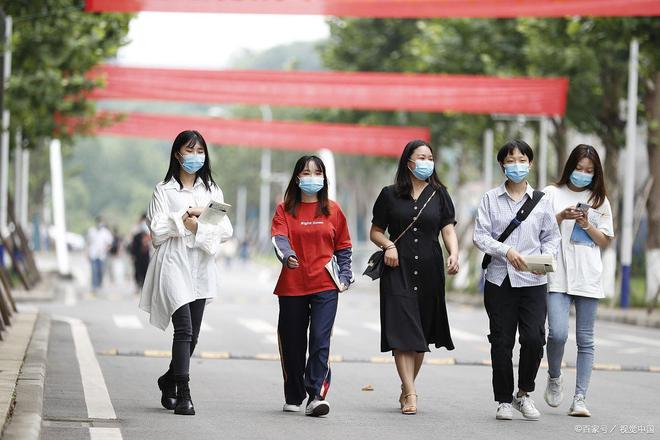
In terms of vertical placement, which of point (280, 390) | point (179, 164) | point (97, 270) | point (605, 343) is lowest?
point (97, 270)

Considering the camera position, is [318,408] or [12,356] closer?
[318,408]

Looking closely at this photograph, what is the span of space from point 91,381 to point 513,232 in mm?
Answer: 3839

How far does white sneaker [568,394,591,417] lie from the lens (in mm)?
10258

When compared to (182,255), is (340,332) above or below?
below

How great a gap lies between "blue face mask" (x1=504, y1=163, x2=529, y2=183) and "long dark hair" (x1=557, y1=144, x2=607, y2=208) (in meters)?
0.47

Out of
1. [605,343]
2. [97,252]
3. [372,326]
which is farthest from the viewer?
[97,252]

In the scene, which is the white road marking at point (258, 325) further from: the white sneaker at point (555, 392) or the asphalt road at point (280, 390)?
the white sneaker at point (555, 392)

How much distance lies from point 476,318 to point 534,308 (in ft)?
52.2

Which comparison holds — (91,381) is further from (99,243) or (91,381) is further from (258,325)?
(99,243)

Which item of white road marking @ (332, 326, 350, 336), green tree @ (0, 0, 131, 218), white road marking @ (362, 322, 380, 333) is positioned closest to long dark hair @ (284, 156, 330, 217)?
white road marking @ (332, 326, 350, 336)

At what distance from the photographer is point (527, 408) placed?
33.0 ft

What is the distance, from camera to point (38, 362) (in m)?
12.5

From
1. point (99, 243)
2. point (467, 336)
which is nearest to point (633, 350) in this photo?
point (467, 336)

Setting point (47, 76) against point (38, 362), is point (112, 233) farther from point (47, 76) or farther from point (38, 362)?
point (38, 362)
